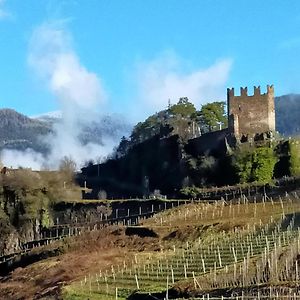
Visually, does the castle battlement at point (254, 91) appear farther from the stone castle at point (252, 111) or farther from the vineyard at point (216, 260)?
the vineyard at point (216, 260)

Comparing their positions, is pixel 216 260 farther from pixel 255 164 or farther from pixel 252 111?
pixel 252 111

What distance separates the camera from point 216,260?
35.7 metres

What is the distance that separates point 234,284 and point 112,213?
32361 millimetres

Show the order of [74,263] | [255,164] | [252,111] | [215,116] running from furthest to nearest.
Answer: [215,116] < [252,111] < [255,164] < [74,263]

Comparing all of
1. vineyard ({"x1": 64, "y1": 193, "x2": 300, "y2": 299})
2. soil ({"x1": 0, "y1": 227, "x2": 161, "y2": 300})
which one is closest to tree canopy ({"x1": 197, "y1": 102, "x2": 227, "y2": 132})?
vineyard ({"x1": 64, "y1": 193, "x2": 300, "y2": 299})

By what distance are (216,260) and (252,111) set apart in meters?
32.0

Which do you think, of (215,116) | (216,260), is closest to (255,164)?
(215,116)

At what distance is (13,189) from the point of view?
64.1 metres

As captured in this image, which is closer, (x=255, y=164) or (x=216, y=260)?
(x=216, y=260)

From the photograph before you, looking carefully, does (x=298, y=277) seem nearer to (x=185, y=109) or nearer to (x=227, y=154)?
(x=227, y=154)

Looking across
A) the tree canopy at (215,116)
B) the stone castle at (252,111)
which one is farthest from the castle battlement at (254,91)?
the tree canopy at (215,116)

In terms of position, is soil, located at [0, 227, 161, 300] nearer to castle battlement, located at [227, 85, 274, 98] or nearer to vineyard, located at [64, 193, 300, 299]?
vineyard, located at [64, 193, 300, 299]

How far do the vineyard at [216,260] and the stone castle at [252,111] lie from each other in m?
13.8

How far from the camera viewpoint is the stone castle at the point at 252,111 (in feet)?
215
